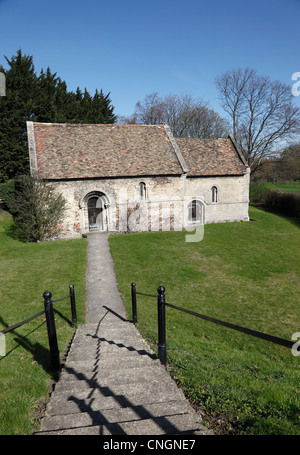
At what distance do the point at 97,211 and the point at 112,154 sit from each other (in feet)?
16.5

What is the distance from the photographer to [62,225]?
807 inches

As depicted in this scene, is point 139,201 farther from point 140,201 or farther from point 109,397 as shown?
point 109,397

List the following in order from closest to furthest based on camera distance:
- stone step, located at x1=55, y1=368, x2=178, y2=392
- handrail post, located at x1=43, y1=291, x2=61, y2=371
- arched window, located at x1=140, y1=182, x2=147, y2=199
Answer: stone step, located at x1=55, y1=368, x2=178, y2=392, handrail post, located at x1=43, y1=291, x2=61, y2=371, arched window, located at x1=140, y1=182, x2=147, y2=199

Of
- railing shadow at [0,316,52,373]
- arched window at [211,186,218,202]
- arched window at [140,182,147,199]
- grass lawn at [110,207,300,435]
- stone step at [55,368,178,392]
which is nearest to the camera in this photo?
grass lawn at [110,207,300,435]

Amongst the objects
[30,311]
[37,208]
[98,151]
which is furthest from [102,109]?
[30,311]

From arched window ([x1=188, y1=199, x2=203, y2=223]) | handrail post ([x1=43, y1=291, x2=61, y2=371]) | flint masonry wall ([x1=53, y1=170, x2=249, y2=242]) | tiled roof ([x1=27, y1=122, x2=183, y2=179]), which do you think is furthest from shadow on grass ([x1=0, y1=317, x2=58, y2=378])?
arched window ([x1=188, y1=199, x2=203, y2=223])

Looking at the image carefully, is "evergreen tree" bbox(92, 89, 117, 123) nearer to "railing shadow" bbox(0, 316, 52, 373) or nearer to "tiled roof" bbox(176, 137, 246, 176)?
"tiled roof" bbox(176, 137, 246, 176)

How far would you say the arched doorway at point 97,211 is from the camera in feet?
69.8

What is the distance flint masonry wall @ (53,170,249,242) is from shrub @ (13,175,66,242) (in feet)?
3.24

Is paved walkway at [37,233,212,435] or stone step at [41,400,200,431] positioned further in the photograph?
stone step at [41,400,200,431]

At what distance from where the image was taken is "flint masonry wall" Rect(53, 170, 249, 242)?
20625 millimetres

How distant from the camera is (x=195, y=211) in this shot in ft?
84.2

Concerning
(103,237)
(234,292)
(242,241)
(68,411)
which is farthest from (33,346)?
(242,241)

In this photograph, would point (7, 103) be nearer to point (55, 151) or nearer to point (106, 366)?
point (55, 151)
